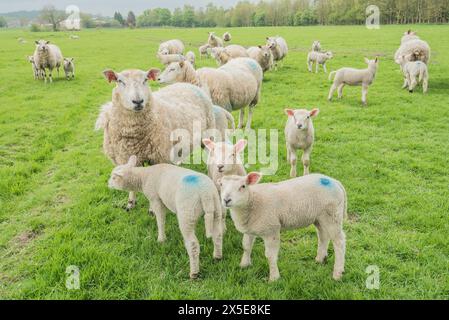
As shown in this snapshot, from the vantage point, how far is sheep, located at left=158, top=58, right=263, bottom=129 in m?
7.75

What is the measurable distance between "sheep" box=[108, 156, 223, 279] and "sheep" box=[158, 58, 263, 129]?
3441mm

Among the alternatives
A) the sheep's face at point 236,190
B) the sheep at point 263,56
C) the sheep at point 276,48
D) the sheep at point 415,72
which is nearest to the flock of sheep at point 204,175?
the sheep's face at point 236,190

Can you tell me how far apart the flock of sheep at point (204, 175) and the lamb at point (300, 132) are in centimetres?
2

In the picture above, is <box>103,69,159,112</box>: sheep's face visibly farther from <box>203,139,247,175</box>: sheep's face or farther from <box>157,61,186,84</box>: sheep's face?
<box>157,61,186,84</box>: sheep's face

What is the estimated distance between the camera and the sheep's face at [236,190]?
3.54 meters

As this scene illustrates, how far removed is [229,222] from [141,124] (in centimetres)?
183

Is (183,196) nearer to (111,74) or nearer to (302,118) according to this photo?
(111,74)

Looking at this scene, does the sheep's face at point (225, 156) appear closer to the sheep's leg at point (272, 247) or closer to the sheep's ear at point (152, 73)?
the sheep's leg at point (272, 247)

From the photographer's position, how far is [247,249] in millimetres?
4141

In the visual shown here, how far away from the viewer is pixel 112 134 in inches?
208

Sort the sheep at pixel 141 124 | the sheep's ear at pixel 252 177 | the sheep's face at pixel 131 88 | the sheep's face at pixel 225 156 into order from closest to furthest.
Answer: the sheep's ear at pixel 252 177 < the sheep's face at pixel 225 156 < the sheep's face at pixel 131 88 < the sheep at pixel 141 124

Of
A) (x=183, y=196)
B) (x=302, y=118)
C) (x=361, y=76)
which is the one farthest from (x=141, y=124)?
(x=361, y=76)

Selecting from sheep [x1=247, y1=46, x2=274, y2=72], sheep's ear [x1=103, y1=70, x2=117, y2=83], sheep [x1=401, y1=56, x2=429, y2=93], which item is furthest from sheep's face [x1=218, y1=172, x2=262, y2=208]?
sheep [x1=247, y1=46, x2=274, y2=72]
